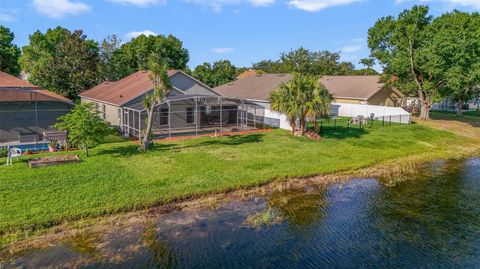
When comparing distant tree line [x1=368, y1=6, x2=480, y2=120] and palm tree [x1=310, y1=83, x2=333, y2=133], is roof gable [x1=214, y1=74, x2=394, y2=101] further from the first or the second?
palm tree [x1=310, y1=83, x2=333, y2=133]

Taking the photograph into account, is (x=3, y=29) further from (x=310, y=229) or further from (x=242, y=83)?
(x=310, y=229)

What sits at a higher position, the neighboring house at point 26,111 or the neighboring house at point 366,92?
the neighboring house at point 366,92

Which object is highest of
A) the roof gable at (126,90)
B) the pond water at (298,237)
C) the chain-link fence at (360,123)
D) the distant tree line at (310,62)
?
the distant tree line at (310,62)

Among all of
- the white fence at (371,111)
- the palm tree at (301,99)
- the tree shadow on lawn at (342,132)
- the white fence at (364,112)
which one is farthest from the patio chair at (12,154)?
the white fence at (371,111)

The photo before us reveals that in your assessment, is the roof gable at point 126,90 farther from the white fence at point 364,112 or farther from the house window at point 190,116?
the white fence at point 364,112

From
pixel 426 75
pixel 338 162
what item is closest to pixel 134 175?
pixel 338 162

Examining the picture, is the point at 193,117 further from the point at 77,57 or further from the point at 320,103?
the point at 77,57
